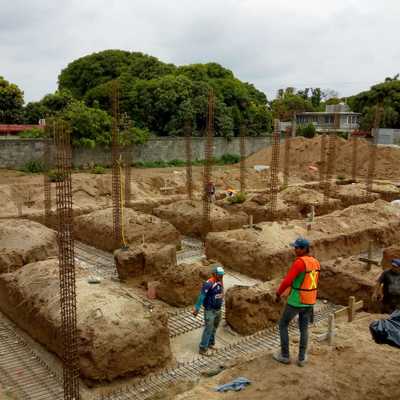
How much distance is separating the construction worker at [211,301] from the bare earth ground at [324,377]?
99 centimetres

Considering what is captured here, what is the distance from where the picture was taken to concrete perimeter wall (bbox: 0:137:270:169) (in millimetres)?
24375

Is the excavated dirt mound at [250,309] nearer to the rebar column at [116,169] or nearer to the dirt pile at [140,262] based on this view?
the dirt pile at [140,262]

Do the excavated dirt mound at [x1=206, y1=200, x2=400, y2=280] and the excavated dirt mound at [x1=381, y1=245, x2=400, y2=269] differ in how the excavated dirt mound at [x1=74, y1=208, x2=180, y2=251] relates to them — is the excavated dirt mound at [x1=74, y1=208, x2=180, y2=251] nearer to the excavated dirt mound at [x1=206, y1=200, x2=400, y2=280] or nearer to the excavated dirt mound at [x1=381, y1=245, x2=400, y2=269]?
the excavated dirt mound at [x1=206, y1=200, x2=400, y2=280]

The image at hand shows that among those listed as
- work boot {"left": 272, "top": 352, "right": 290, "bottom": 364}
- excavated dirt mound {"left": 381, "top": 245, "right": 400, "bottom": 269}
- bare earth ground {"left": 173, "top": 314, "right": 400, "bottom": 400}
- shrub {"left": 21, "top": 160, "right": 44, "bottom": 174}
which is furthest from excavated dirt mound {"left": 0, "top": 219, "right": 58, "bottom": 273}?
shrub {"left": 21, "top": 160, "right": 44, "bottom": 174}

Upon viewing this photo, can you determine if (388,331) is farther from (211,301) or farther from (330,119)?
(330,119)

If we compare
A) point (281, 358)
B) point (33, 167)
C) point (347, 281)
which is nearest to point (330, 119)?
point (33, 167)

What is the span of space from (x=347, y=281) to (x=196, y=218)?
20.9 ft

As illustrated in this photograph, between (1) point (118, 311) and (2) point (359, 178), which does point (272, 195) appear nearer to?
(1) point (118, 311)

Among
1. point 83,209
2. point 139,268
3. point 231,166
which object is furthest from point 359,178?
point 139,268

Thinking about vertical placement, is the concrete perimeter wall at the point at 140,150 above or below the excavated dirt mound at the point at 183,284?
above

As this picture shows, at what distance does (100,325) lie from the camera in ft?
22.4

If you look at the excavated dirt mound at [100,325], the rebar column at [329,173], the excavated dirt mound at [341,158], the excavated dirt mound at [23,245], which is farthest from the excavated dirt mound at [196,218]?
the excavated dirt mound at [341,158]

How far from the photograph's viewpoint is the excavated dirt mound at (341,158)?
100.0ft

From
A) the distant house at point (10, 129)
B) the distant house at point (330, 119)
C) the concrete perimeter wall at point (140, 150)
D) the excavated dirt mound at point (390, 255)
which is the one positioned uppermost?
the distant house at point (330, 119)
